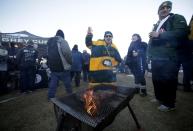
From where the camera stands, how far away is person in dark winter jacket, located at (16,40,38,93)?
6.47 metres

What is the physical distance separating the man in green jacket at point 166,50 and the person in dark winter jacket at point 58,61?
2419 millimetres

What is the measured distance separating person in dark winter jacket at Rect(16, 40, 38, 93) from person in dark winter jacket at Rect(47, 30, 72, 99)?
2245 mm

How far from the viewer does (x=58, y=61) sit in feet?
15.2

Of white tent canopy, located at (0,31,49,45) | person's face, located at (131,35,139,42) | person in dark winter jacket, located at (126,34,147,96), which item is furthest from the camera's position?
white tent canopy, located at (0,31,49,45)

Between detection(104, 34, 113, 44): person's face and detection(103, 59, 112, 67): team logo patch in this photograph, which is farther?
detection(104, 34, 113, 44): person's face

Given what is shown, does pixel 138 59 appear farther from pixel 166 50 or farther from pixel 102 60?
pixel 102 60

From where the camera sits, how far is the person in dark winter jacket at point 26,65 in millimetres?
6473

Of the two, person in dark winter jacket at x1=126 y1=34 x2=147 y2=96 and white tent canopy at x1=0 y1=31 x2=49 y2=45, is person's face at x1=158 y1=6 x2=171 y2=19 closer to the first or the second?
person in dark winter jacket at x1=126 y1=34 x2=147 y2=96

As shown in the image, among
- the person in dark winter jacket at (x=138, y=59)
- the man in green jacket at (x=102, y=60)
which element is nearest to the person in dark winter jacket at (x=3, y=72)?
the man in green jacket at (x=102, y=60)

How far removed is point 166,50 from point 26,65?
5.40 meters

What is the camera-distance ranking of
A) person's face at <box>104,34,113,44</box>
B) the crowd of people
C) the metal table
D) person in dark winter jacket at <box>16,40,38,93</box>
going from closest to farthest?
1. the metal table
2. the crowd of people
3. person's face at <box>104,34,113,44</box>
4. person in dark winter jacket at <box>16,40,38,93</box>

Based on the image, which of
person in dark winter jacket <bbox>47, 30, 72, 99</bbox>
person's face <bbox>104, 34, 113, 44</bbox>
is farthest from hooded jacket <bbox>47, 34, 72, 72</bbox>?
person's face <bbox>104, 34, 113, 44</bbox>

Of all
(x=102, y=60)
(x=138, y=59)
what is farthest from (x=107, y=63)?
(x=138, y=59)

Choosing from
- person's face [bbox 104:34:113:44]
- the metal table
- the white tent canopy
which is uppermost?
the white tent canopy
